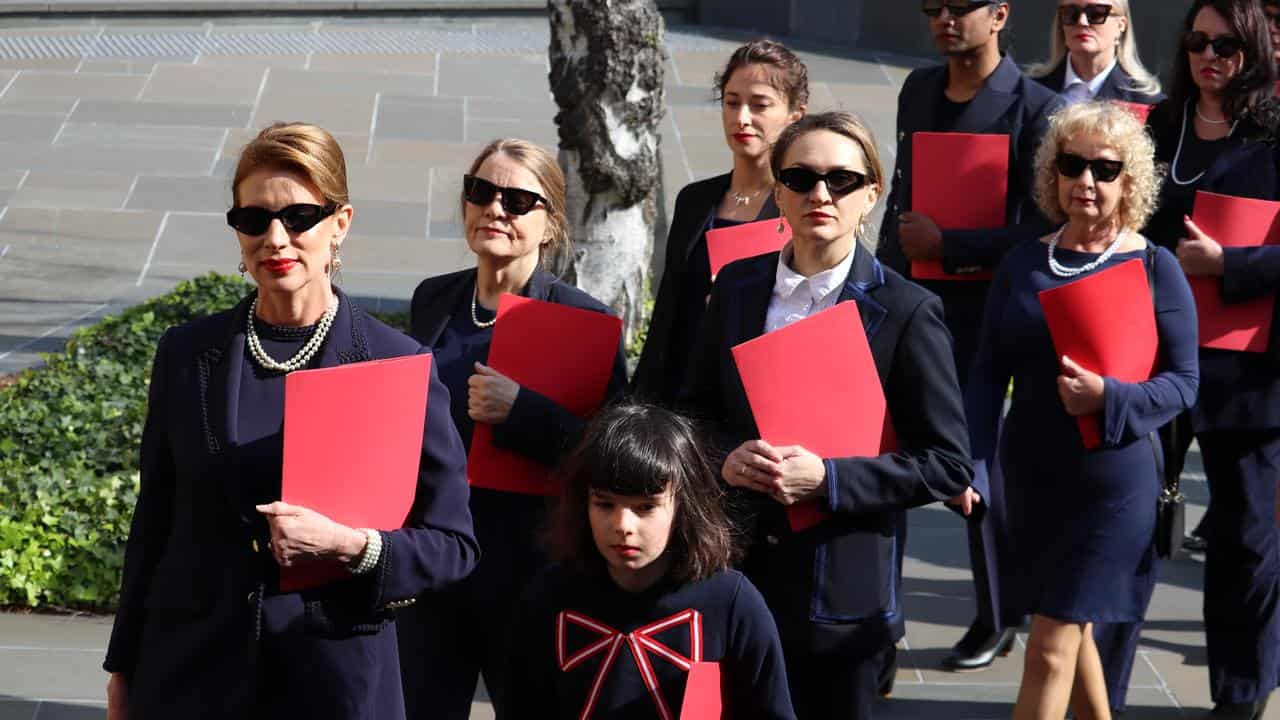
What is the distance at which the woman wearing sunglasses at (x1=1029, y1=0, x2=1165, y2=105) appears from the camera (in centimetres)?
617

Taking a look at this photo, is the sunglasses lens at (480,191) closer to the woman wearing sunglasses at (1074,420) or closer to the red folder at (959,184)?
the woman wearing sunglasses at (1074,420)

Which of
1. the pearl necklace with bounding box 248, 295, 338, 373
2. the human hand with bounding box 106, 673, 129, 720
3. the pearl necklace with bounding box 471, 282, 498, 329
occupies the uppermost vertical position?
the pearl necklace with bounding box 248, 295, 338, 373

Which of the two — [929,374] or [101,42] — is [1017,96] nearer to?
[929,374]

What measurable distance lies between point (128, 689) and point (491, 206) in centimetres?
153

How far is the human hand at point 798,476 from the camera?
364 cm

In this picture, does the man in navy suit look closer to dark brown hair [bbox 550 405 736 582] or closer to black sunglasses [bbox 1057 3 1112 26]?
black sunglasses [bbox 1057 3 1112 26]

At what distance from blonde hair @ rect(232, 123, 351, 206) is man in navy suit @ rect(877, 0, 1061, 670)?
108 inches

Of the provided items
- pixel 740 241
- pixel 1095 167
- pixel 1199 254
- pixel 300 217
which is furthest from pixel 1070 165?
pixel 300 217

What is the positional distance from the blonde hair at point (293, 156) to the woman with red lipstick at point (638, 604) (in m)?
0.72

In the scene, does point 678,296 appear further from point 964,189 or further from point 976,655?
point 976,655

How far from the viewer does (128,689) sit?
10.7 feet

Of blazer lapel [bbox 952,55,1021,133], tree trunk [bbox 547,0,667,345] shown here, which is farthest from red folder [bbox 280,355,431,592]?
tree trunk [bbox 547,0,667,345]

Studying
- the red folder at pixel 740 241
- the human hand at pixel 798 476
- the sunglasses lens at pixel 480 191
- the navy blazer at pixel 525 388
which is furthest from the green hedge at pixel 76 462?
the human hand at pixel 798 476

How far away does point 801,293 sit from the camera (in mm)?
3900
